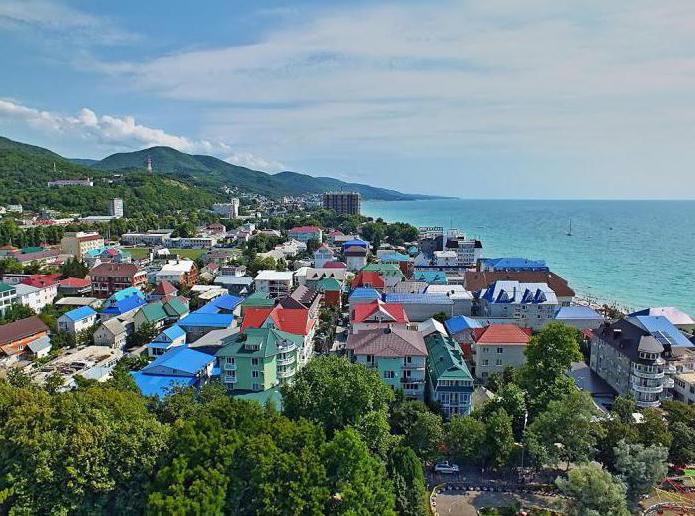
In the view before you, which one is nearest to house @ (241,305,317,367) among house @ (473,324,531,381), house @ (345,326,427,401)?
house @ (345,326,427,401)

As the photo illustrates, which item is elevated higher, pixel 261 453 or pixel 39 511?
pixel 261 453

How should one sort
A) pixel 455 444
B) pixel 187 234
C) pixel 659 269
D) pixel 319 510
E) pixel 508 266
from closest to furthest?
1. pixel 319 510
2. pixel 455 444
3. pixel 508 266
4. pixel 659 269
5. pixel 187 234

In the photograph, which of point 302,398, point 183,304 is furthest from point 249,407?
point 183,304

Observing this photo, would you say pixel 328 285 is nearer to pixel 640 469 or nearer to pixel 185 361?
pixel 185 361

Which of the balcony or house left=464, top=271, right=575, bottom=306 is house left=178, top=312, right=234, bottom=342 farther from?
house left=464, top=271, right=575, bottom=306

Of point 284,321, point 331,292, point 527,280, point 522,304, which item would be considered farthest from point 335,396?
point 527,280

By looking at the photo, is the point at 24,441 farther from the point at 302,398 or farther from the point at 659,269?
the point at 659,269
